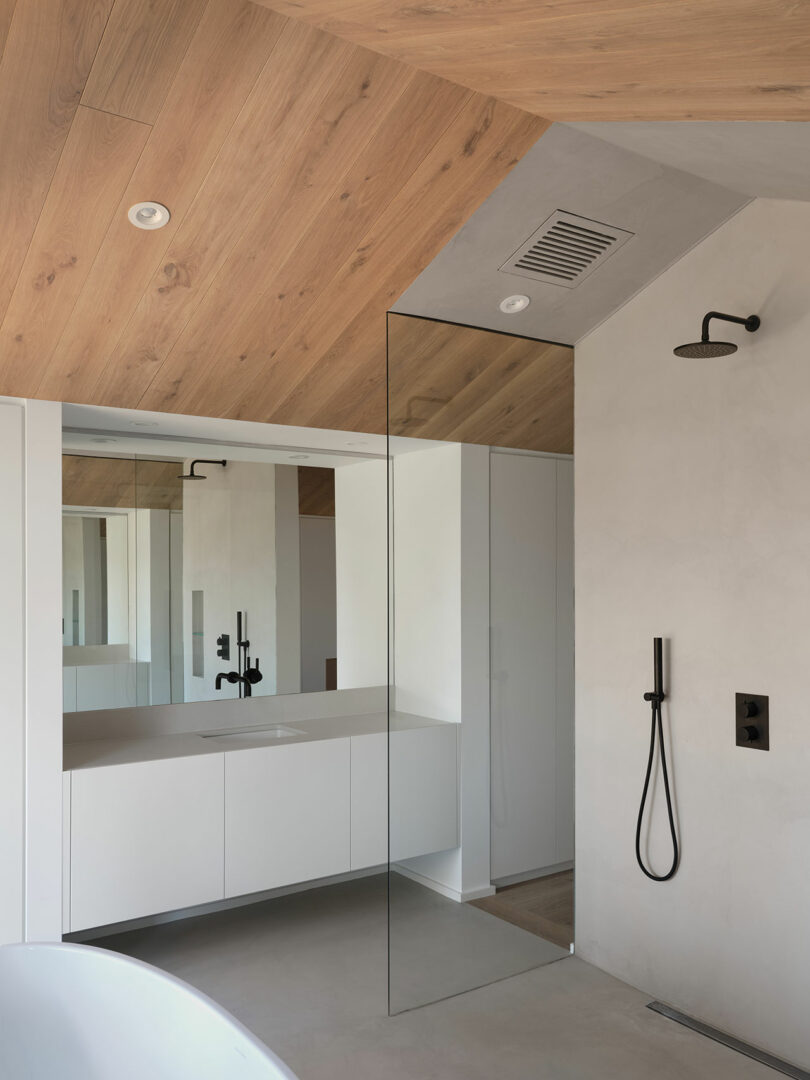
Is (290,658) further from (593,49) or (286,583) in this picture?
(593,49)

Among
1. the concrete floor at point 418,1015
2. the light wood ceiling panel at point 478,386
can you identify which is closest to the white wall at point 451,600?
the light wood ceiling panel at point 478,386

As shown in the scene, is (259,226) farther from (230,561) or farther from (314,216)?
(230,561)

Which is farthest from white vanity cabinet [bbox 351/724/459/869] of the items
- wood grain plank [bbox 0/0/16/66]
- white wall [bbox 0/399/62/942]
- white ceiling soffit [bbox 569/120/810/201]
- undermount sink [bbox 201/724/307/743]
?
wood grain plank [bbox 0/0/16/66]

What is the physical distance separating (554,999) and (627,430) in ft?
6.86

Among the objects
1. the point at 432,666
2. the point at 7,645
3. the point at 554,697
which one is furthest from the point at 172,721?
the point at 554,697

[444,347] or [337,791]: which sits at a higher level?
[444,347]

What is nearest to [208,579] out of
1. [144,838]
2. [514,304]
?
[144,838]

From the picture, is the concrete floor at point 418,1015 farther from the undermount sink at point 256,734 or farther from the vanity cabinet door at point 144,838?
the undermount sink at point 256,734

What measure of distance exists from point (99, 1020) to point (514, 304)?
2.54 m

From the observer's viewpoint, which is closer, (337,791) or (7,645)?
(7,645)

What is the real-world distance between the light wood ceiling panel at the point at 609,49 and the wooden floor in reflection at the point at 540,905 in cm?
262

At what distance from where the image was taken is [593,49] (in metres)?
1.83

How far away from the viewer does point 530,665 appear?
345cm

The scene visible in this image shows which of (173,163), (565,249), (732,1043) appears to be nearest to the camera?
(173,163)
